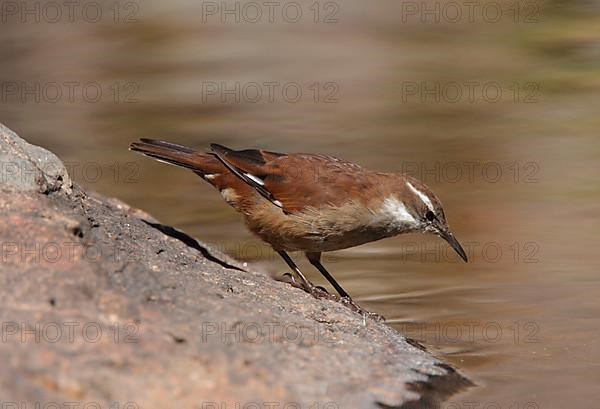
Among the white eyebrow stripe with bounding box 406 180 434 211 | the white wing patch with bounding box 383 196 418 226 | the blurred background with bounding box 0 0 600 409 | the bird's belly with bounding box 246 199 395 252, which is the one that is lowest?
the blurred background with bounding box 0 0 600 409

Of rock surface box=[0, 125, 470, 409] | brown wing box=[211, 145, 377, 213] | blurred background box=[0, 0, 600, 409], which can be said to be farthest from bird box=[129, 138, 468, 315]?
rock surface box=[0, 125, 470, 409]

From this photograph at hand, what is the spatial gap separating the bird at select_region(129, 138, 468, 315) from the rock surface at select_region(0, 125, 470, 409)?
4.20ft

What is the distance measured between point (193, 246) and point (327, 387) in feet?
8.79

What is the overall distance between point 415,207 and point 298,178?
2.75 feet

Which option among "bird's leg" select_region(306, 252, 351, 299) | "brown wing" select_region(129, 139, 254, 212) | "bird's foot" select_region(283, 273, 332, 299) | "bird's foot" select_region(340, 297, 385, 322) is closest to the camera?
"bird's foot" select_region(340, 297, 385, 322)

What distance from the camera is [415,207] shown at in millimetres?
7926

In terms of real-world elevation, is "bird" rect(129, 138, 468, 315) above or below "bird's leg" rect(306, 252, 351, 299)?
above

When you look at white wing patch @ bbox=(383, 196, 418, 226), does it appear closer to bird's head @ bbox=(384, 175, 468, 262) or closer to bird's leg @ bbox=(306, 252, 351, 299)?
bird's head @ bbox=(384, 175, 468, 262)

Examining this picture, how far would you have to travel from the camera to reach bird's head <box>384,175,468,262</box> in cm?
791

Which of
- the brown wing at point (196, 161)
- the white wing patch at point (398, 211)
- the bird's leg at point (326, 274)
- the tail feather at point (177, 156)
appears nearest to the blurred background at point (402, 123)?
the bird's leg at point (326, 274)

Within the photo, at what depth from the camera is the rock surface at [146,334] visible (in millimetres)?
4809

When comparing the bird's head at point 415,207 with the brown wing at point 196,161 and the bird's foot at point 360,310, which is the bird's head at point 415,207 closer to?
the bird's foot at point 360,310

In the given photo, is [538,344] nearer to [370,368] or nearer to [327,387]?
[370,368]

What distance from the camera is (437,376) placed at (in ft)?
20.3
